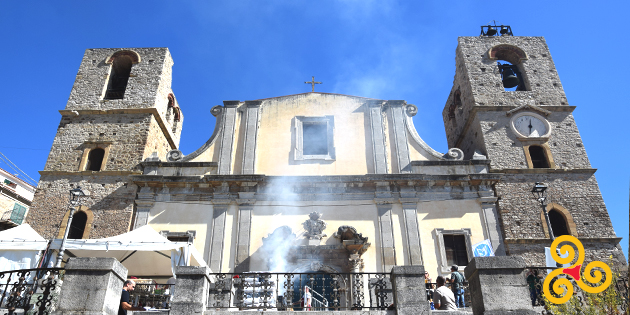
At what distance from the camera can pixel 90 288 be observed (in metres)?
8.05

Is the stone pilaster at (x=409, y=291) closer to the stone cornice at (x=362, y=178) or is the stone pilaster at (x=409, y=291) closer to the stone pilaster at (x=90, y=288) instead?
the stone pilaster at (x=90, y=288)

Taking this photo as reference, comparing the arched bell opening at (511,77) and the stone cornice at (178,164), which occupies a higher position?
the arched bell opening at (511,77)

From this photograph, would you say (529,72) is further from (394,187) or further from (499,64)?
(394,187)

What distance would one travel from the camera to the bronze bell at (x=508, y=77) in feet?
66.1

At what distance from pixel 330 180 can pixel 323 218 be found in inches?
51.6

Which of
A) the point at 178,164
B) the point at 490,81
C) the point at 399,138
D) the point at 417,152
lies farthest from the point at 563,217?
the point at 178,164

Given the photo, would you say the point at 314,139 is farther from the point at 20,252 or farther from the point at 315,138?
the point at 20,252

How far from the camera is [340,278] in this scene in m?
14.7

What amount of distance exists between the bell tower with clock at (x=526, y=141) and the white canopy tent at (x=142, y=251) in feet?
32.8

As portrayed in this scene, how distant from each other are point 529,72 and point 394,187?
8833 millimetres

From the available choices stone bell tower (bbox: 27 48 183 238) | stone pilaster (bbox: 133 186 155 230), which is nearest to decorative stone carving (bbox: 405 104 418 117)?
stone pilaster (bbox: 133 186 155 230)

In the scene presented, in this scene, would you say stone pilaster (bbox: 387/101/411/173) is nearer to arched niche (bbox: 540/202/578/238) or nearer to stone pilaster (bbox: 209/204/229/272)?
arched niche (bbox: 540/202/578/238)

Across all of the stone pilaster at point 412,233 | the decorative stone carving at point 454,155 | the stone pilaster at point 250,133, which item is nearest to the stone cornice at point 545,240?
the stone pilaster at point 412,233

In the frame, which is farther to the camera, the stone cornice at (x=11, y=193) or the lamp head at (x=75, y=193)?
the stone cornice at (x=11, y=193)
